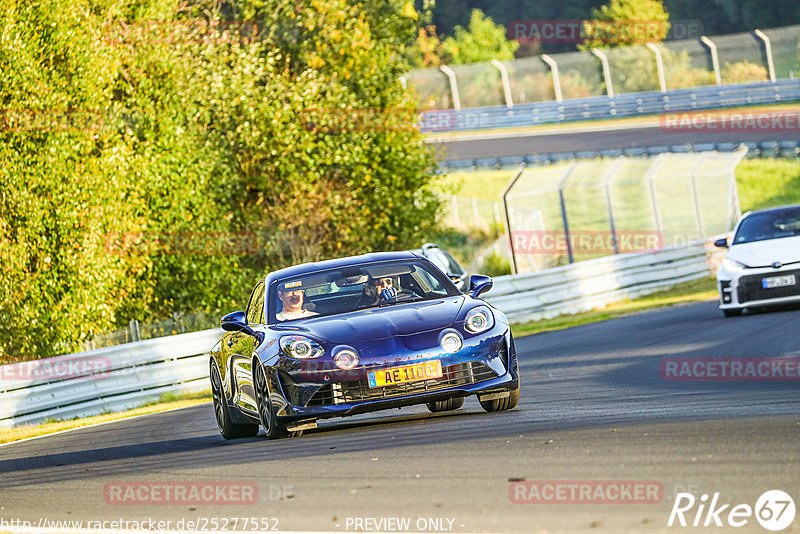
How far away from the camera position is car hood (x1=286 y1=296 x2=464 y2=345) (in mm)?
9438

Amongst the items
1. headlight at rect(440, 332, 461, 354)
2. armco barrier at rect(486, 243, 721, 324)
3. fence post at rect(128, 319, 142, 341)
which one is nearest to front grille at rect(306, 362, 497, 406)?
headlight at rect(440, 332, 461, 354)

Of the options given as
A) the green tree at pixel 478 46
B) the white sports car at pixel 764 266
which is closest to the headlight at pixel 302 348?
the white sports car at pixel 764 266

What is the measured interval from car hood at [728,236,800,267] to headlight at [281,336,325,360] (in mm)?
9752

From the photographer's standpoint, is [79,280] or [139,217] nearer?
[79,280]

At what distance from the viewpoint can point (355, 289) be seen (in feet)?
34.6

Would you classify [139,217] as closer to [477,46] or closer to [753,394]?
[753,394]

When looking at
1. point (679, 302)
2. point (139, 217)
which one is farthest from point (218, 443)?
point (679, 302)

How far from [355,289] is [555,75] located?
3992 cm

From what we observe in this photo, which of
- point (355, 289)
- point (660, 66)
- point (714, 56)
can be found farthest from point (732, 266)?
point (660, 66)

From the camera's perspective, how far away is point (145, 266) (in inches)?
926

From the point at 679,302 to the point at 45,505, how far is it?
57.0ft

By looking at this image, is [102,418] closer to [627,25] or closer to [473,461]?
[473,461]

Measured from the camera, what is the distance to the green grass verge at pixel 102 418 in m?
15.6

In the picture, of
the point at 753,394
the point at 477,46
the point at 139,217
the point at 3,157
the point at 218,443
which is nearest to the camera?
the point at 753,394
